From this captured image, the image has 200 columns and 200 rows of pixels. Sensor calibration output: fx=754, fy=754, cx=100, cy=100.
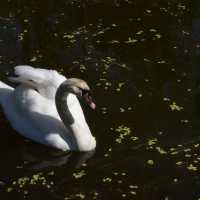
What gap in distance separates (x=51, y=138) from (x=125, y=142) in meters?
1.01

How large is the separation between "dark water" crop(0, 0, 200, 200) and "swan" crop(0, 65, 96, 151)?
0.55 ft

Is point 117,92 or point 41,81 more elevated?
point 41,81

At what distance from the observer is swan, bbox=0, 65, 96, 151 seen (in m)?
10.1

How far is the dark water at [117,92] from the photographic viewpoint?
31.4 feet

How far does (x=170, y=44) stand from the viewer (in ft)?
42.5

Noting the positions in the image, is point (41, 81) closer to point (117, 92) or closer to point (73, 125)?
point (73, 125)

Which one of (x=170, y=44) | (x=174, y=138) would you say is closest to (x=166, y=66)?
(x=170, y=44)

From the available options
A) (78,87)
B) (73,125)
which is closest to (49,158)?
(73,125)

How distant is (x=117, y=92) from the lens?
11391 millimetres

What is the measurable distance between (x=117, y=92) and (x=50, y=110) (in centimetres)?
137

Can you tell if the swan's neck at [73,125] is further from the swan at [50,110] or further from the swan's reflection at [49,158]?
the swan's reflection at [49,158]

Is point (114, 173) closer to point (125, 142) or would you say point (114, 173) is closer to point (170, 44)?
point (125, 142)

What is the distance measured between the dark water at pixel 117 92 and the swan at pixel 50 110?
0.17 m

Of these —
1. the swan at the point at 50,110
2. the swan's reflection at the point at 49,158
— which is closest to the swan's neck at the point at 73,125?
the swan at the point at 50,110
